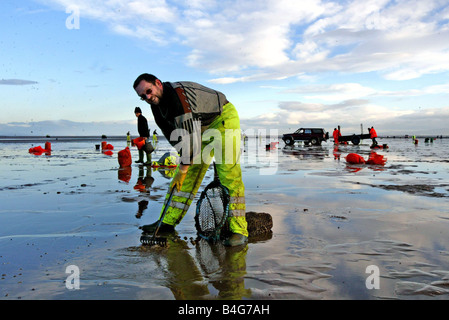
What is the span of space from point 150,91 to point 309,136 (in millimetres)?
36024

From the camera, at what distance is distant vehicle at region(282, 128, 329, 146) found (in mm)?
37656

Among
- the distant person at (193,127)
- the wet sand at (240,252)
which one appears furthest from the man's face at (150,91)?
the wet sand at (240,252)

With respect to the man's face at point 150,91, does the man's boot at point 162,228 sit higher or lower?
lower

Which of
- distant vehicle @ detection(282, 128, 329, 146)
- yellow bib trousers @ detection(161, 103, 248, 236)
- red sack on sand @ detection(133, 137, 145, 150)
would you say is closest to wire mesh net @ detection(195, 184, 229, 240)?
yellow bib trousers @ detection(161, 103, 248, 236)

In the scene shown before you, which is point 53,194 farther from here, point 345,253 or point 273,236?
point 345,253

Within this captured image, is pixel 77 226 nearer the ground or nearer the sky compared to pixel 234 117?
nearer the ground

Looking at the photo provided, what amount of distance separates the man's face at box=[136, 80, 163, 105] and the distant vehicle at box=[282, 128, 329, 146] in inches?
1381

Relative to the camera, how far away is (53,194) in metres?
6.69

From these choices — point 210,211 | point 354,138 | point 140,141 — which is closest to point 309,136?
point 354,138

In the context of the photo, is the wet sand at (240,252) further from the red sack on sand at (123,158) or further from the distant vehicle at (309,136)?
the distant vehicle at (309,136)

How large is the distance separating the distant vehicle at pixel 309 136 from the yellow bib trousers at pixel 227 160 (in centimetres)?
3457

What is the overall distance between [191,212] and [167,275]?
2.51m

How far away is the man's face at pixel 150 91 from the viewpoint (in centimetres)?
352
